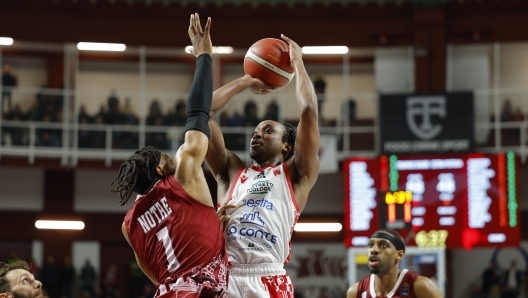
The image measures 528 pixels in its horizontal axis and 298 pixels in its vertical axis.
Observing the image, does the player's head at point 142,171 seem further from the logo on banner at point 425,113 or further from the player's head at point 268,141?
the logo on banner at point 425,113

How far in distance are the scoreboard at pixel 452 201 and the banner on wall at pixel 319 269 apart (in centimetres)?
730

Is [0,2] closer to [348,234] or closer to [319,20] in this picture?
[319,20]

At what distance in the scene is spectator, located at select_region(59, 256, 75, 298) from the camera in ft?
70.6

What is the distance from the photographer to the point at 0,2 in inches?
827

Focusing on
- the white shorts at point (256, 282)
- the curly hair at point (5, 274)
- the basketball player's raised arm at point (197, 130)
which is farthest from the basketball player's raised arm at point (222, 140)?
the curly hair at point (5, 274)

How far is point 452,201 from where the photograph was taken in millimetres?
15805

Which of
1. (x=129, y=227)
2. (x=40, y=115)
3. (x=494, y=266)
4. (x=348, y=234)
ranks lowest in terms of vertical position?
(x=494, y=266)

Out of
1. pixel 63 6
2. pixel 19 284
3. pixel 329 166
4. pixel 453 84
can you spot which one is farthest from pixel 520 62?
pixel 19 284

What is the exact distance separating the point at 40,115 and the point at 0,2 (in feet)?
A: 9.78

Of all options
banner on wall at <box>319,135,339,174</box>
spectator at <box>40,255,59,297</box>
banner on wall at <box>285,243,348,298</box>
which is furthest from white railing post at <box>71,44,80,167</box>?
banner on wall at <box>285,243,348,298</box>

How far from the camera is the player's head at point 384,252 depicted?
8.09 m

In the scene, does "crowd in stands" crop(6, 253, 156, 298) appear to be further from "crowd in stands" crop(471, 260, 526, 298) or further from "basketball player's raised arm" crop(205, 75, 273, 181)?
"basketball player's raised arm" crop(205, 75, 273, 181)

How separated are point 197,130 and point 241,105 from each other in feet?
60.2

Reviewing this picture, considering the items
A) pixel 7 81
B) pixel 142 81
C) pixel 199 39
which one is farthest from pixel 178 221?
pixel 7 81
